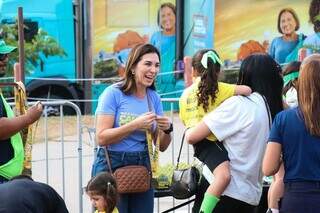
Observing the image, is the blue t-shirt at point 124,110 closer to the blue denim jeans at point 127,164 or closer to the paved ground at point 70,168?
the blue denim jeans at point 127,164

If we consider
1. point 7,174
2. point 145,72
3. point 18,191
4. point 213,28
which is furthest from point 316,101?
point 213,28

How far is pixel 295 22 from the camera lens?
570 inches

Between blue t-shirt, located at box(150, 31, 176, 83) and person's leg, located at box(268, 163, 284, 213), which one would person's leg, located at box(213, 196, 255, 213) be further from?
blue t-shirt, located at box(150, 31, 176, 83)

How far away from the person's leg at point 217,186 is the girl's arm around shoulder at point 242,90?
0.43 metres

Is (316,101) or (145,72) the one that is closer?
(316,101)

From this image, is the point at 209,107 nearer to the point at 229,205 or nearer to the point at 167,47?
the point at 229,205

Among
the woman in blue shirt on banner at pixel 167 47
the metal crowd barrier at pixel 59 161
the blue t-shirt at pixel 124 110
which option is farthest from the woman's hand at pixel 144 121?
the woman in blue shirt on banner at pixel 167 47

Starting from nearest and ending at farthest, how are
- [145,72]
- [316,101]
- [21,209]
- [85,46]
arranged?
[21,209], [316,101], [145,72], [85,46]

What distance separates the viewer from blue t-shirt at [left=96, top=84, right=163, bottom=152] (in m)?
4.10

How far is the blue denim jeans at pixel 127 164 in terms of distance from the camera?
4.15 m

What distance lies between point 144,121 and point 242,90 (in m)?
0.63

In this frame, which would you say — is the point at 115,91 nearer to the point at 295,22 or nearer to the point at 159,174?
the point at 159,174

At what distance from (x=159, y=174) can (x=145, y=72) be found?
1.05 metres

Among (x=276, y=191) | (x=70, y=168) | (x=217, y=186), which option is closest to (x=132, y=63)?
(x=217, y=186)
